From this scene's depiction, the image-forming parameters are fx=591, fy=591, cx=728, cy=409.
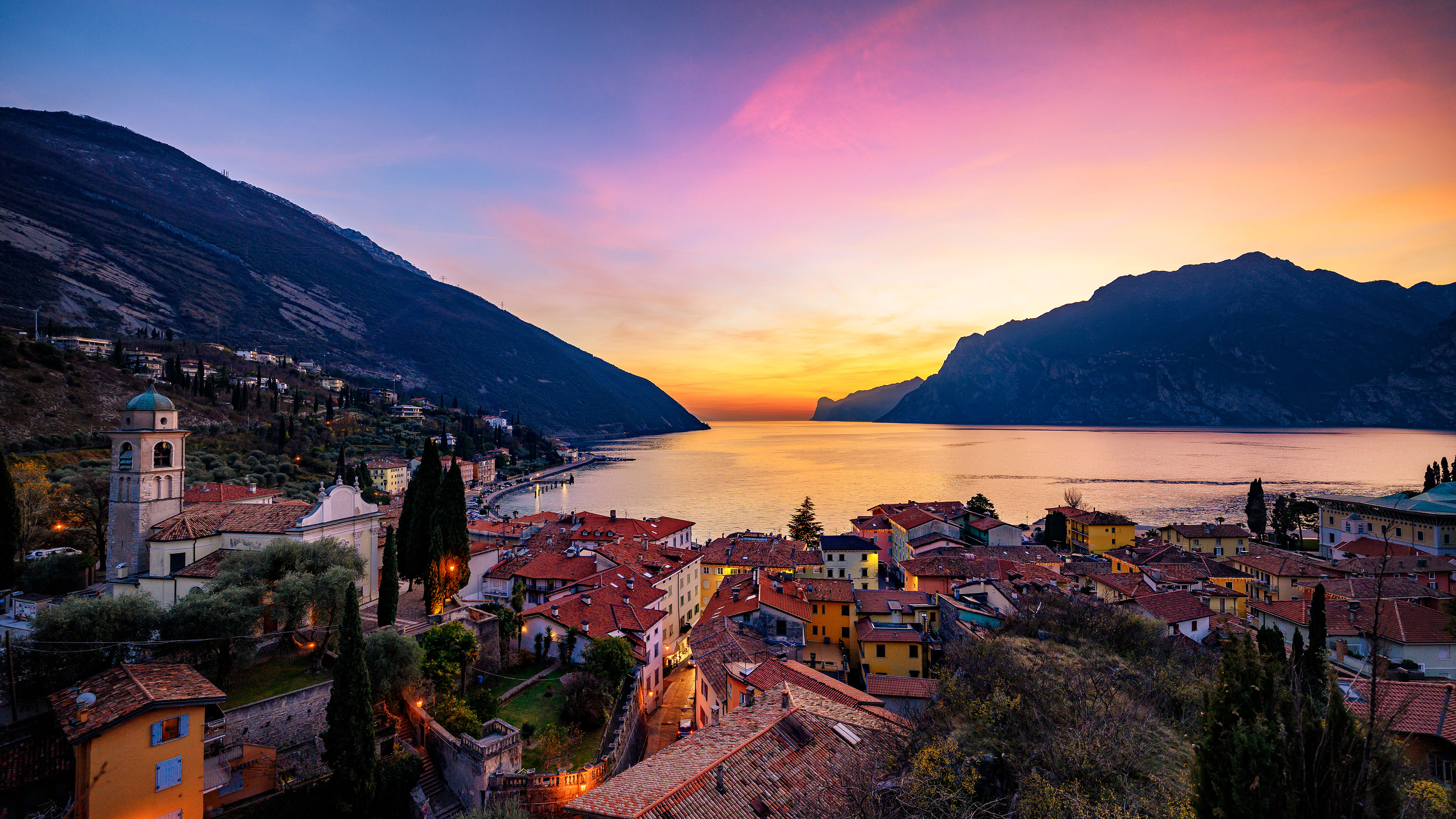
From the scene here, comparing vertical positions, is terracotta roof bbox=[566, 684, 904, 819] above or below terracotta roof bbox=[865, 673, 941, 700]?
above

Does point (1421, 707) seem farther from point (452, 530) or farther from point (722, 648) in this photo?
point (452, 530)

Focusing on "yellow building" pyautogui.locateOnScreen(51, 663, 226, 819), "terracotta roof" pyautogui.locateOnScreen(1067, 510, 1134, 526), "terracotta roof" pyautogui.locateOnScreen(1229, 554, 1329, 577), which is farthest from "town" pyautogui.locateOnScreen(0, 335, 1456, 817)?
"terracotta roof" pyautogui.locateOnScreen(1067, 510, 1134, 526)

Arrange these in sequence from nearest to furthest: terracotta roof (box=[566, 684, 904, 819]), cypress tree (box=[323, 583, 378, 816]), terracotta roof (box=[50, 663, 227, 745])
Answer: terracotta roof (box=[566, 684, 904, 819]) < terracotta roof (box=[50, 663, 227, 745]) < cypress tree (box=[323, 583, 378, 816])

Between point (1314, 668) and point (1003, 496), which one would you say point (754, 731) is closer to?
point (1314, 668)

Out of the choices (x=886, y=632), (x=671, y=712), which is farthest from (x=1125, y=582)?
(x=671, y=712)

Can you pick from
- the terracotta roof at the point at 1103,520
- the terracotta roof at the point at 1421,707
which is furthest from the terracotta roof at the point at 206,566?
the terracotta roof at the point at 1103,520

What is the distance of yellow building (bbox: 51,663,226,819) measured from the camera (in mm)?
11867

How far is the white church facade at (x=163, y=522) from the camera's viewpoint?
20172 millimetres

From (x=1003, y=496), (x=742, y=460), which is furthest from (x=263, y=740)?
(x=742, y=460)

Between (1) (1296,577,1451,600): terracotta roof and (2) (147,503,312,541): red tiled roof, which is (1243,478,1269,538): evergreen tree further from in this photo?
(2) (147,503,312,541): red tiled roof

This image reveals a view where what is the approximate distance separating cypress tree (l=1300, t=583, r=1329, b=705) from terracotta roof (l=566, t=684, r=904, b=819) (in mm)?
9553

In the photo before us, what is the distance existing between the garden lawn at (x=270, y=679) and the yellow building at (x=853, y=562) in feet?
108

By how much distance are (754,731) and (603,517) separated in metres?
43.8

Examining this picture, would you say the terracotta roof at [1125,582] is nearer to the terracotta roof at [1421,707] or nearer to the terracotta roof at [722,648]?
the terracotta roof at [1421,707]
